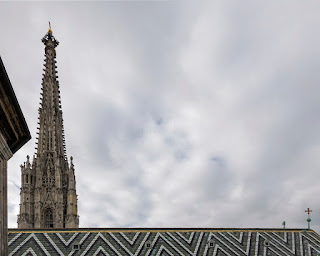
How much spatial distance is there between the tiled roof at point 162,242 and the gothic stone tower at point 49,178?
978 inches

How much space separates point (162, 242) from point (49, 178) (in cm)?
3279

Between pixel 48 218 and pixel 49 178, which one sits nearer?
pixel 48 218

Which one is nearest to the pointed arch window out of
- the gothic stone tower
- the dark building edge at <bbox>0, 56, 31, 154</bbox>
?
the gothic stone tower

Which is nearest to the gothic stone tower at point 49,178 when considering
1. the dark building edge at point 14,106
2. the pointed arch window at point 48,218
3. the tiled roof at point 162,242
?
the pointed arch window at point 48,218

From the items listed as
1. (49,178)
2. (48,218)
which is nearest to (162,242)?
(48,218)

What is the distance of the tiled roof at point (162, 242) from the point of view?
Result: 28250 millimetres

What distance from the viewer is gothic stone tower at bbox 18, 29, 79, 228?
177ft

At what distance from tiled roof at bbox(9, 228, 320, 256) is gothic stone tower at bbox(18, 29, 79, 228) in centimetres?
2485

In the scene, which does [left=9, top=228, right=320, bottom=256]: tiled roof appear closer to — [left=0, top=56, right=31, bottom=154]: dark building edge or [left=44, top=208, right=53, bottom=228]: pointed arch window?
[left=0, top=56, right=31, bottom=154]: dark building edge

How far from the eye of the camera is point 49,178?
58031mm

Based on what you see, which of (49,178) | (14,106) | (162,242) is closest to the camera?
(14,106)

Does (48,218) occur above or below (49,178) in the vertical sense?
below

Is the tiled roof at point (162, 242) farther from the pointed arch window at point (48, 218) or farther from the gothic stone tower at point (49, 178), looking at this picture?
the pointed arch window at point (48, 218)

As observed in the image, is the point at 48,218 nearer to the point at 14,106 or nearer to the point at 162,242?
the point at 162,242
